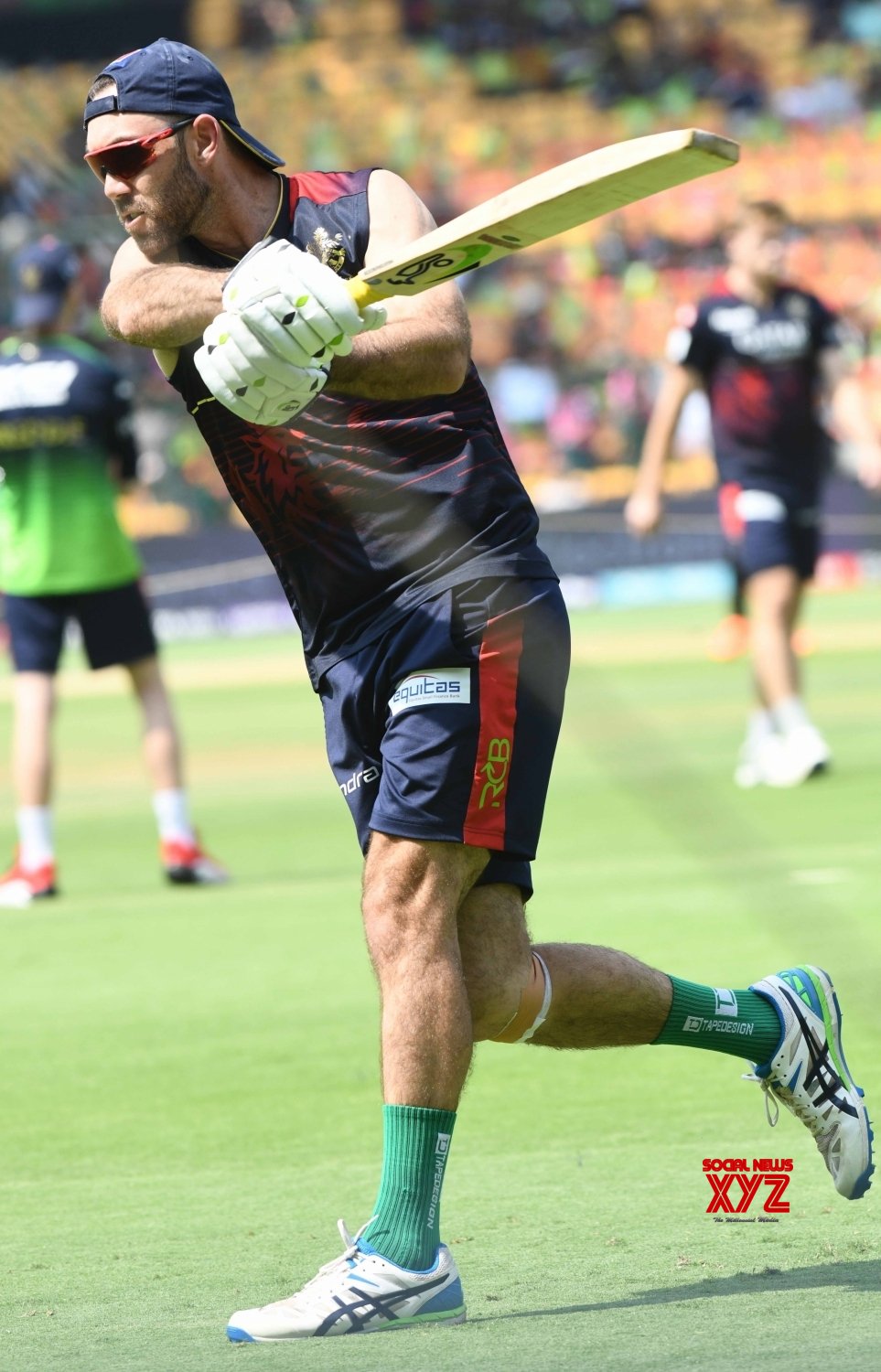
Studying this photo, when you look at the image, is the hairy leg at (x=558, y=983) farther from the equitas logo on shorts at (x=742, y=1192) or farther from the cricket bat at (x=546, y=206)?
the cricket bat at (x=546, y=206)

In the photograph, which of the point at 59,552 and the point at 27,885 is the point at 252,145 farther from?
the point at 27,885

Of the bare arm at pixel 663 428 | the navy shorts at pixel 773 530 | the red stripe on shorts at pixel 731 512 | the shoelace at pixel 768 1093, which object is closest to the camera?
the shoelace at pixel 768 1093

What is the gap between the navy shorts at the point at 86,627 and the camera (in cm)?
788

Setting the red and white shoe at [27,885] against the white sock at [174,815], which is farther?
the white sock at [174,815]

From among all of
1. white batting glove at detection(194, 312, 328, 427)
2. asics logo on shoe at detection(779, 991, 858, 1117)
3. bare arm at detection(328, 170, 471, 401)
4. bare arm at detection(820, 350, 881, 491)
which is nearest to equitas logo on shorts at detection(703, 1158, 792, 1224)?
asics logo on shoe at detection(779, 991, 858, 1117)

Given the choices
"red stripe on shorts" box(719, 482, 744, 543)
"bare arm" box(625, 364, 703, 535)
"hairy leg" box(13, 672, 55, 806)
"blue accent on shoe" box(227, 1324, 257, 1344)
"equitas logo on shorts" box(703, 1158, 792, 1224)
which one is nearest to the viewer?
"blue accent on shoe" box(227, 1324, 257, 1344)

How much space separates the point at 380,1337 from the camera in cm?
318

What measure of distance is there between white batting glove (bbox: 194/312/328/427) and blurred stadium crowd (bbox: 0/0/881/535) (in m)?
18.3

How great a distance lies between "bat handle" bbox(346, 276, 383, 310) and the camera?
3.17 metres

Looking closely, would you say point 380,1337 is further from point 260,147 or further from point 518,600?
point 260,147

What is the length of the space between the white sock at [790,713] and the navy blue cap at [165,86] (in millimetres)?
6264

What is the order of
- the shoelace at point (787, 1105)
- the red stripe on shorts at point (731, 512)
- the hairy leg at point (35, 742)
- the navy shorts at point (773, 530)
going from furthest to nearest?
the red stripe on shorts at point (731, 512) < the navy shorts at point (773, 530) < the hairy leg at point (35, 742) < the shoelace at point (787, 1105)

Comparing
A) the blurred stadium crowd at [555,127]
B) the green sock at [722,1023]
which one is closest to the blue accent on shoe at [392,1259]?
the green sock at [722,1023]

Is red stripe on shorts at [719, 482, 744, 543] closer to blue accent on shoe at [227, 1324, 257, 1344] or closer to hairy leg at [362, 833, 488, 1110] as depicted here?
hairy leg at [362, 833, 488, 1110]
